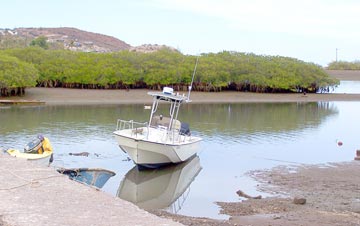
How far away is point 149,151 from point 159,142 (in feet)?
2.00

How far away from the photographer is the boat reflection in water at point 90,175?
71.7ft

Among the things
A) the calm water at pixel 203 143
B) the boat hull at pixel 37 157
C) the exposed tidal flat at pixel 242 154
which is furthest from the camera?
the calm water at pixel 203 143

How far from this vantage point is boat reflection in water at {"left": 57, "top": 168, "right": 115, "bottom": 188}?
21.9 meters

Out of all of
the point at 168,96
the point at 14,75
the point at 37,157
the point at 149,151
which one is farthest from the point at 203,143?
the point at 14,75

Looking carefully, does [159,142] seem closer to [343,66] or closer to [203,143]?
[203,143]

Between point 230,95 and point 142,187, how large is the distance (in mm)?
59991

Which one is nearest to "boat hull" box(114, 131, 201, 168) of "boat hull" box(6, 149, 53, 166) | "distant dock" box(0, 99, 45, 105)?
"boat hull" box(6, 149, 53, 166)

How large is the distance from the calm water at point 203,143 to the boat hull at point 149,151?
0.53 metres

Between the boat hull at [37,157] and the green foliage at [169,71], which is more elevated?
the green foliage at [169,71]

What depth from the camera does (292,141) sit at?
131 feet

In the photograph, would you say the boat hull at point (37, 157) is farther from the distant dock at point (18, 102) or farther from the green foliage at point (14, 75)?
the green foliage at point (14, 75)

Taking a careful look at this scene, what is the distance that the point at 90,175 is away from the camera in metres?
22.5

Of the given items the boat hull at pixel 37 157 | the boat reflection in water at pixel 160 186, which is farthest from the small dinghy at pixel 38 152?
the boat reflection in water at pixel 160 186

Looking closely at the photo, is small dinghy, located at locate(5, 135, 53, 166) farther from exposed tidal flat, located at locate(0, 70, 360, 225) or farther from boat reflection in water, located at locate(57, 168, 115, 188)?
exposed tidal flat, located at locate(0, 70, 360, 225)
